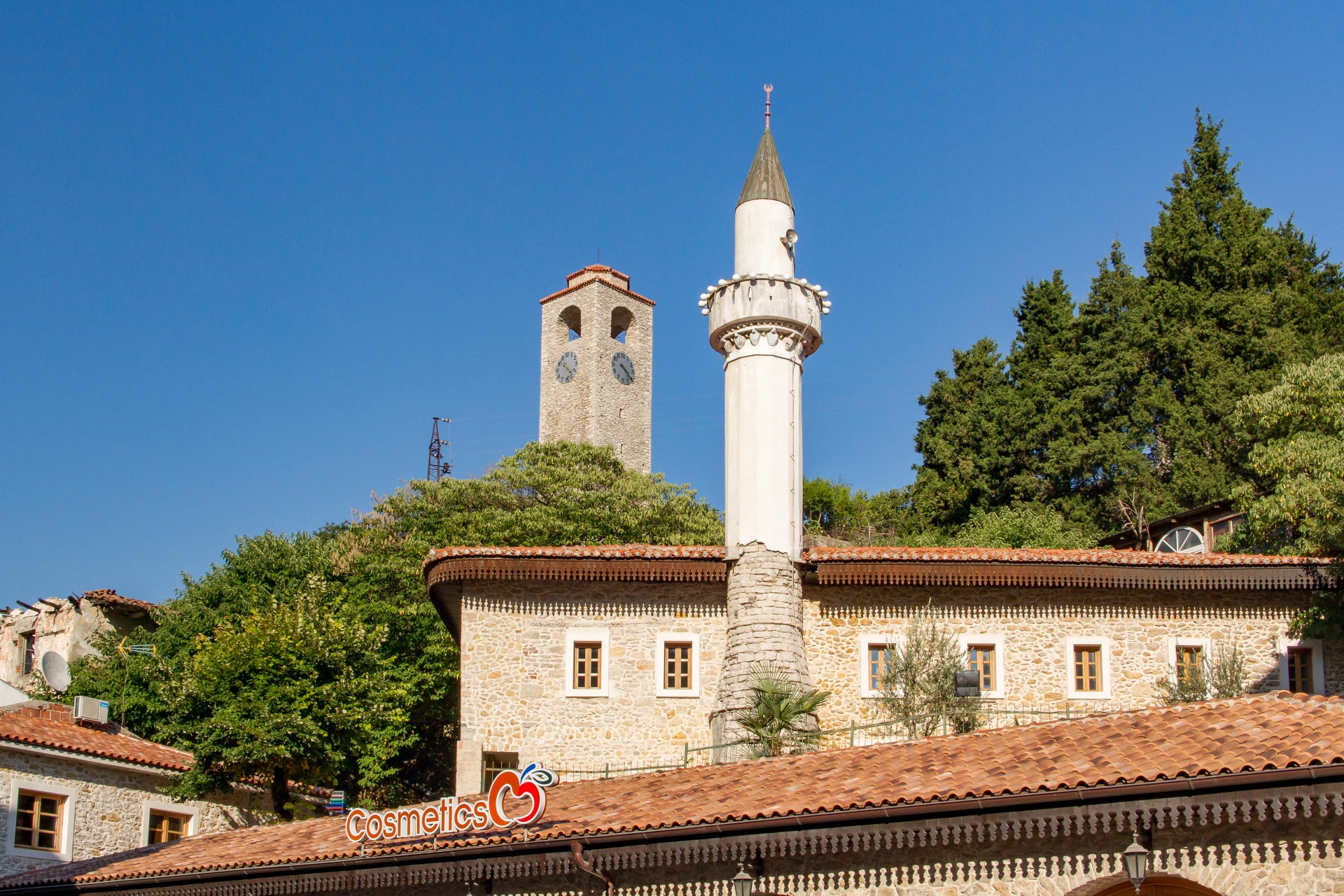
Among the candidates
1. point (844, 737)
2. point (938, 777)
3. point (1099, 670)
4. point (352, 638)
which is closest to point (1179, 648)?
point (1099, 670)

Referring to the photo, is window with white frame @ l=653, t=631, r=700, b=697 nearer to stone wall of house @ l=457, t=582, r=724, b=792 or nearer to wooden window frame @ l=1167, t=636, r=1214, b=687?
stone wall of house @ l=457, t=582, r=724, b=792

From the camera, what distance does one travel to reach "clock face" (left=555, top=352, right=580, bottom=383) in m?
60.3

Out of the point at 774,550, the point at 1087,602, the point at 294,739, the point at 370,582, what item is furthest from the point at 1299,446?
the point at 370,582

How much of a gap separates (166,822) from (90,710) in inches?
97.7

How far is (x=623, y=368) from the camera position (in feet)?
199

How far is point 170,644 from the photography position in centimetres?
3014

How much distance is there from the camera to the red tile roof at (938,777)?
10.8 m

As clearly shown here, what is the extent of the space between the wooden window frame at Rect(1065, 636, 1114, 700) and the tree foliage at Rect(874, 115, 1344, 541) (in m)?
14.6

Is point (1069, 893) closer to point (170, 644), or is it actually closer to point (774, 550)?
point (774, 550)

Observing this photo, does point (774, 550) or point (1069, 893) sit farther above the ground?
point (774, 550)

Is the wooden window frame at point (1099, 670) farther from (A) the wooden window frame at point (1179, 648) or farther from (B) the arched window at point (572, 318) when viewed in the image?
(B) the arched window at point (572, 318)

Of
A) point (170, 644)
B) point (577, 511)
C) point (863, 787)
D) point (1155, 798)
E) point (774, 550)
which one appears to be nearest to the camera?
point (1155, 798)

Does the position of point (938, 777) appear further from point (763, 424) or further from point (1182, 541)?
point (1182, 541)

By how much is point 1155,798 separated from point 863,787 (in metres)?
2.82
